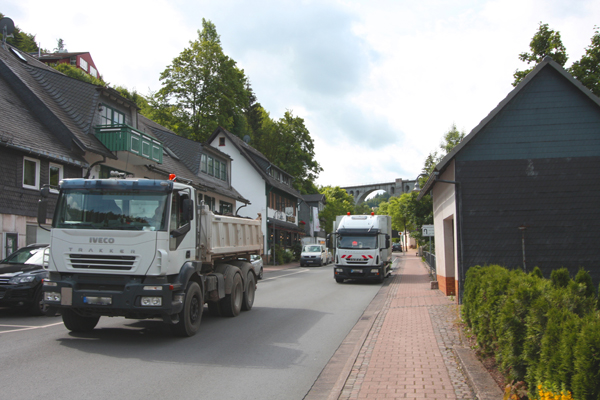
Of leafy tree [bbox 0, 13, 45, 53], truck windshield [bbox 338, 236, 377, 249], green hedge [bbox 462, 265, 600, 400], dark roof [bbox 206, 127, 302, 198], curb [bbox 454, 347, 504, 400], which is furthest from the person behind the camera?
leafy tree [bbox 0, 13, 45, 53]

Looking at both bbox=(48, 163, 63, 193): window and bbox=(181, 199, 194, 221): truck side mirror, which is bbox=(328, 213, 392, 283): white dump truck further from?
bbox=(181, 199, 194, 221): truck side mirror

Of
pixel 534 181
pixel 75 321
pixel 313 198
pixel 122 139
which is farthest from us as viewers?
pixel 313 198

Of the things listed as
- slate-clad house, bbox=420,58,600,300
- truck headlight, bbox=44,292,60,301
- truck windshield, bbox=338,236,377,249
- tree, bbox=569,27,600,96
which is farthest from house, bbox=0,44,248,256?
tree, bbox=569,27,600,96

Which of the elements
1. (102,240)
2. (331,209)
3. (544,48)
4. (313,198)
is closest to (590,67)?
(544,48)

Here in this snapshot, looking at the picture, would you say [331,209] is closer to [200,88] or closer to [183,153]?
[200,88]

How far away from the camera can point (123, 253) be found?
27.3ft

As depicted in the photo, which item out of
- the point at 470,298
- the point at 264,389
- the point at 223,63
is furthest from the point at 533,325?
the point at 223,63

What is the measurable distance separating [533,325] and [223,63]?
4138 centimetres

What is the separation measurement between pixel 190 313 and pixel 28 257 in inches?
224

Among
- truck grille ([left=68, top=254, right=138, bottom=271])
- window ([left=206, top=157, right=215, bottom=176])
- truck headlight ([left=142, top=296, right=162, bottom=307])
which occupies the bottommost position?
truck headlight ([left=142, top=296, right=162, bottom=307])

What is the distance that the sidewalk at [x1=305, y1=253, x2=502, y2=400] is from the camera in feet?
19.0

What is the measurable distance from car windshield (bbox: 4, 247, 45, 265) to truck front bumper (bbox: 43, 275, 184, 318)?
4418 mm

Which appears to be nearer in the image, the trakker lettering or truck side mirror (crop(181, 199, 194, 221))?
the trakker lettering

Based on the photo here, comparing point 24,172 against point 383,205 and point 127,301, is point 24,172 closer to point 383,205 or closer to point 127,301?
point 127,301
